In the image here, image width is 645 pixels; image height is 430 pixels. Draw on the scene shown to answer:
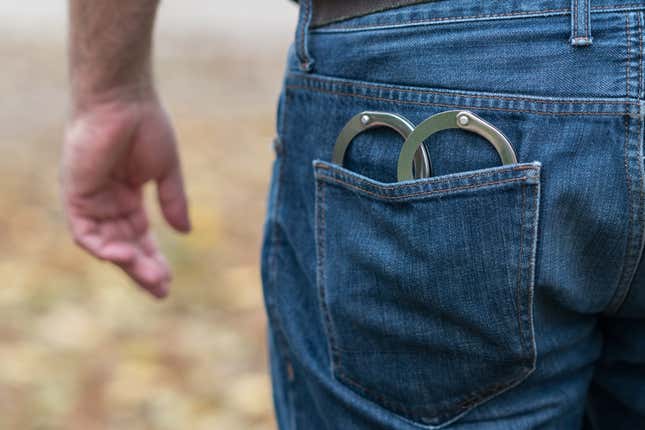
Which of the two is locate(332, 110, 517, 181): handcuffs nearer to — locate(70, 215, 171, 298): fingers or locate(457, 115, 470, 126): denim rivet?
locate(457, 115, 470, 126): denim rivet

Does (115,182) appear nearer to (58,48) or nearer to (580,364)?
(580,364)

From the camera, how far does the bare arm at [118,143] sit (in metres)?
1.17

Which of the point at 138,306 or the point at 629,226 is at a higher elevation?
the point at 629,226

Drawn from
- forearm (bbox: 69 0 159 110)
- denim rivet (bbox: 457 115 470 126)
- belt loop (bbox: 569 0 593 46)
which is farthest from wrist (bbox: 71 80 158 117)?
belt loop (bbox: 569 0 593 46)

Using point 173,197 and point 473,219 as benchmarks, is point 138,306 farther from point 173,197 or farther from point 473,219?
point 473,219

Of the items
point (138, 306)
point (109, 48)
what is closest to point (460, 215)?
point (109, 48)

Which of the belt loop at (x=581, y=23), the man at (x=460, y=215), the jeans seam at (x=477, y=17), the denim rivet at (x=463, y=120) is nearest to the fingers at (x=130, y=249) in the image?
the man at (x=460, y=215)

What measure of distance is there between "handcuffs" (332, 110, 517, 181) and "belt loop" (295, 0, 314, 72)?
4.3 inches

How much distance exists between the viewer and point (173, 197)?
150 centimetres

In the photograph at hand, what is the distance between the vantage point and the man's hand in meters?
1.32

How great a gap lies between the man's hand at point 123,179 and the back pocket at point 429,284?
0.49 m

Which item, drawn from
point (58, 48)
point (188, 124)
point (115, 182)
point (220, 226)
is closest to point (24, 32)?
point (58, 48)

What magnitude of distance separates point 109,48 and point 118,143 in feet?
0.67

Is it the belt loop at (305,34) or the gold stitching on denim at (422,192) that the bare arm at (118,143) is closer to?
the belt loop at (305,34)
